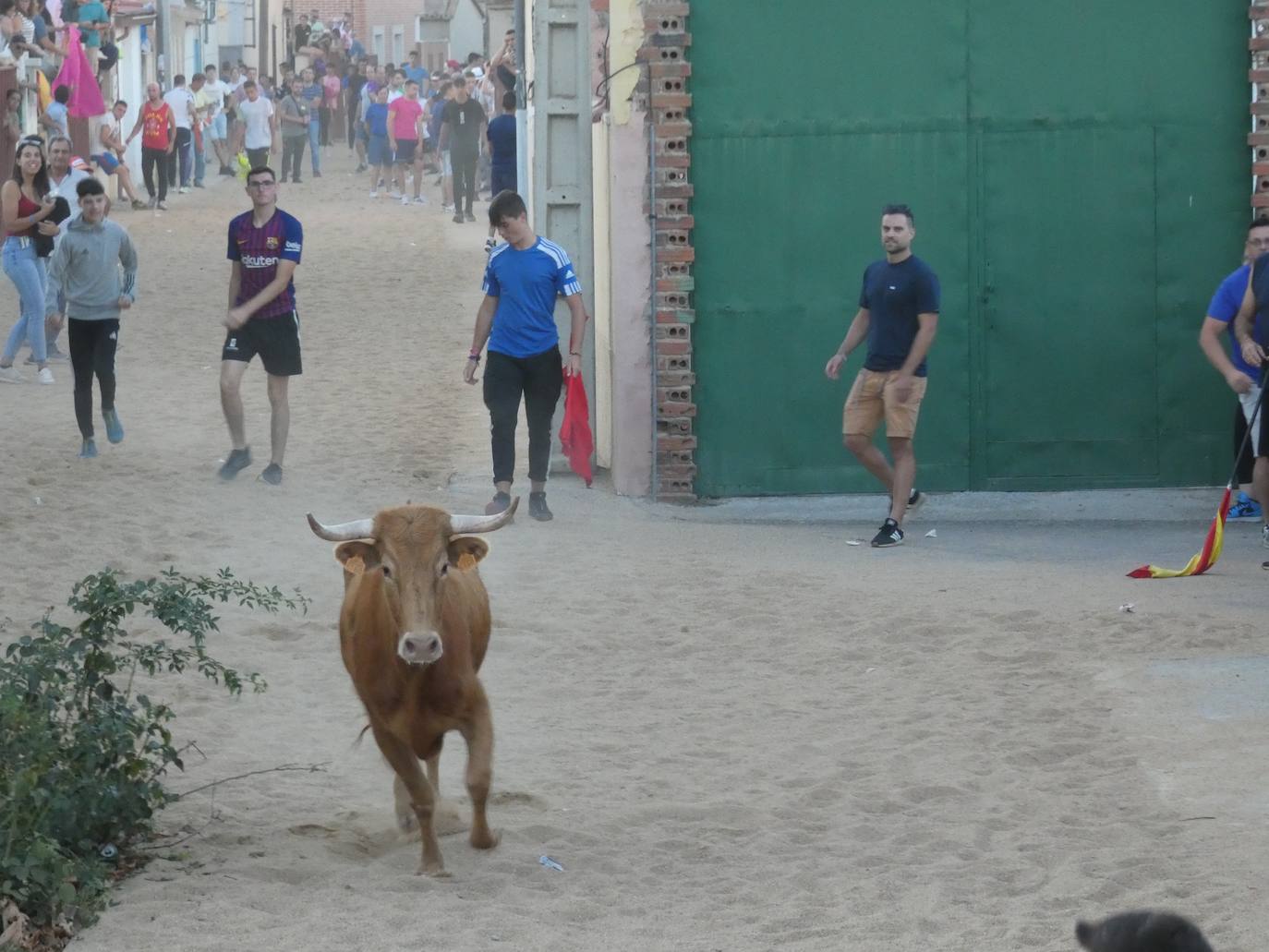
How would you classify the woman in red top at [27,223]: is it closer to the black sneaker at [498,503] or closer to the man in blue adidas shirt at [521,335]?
the man in blue adidas shirt at [521,335]

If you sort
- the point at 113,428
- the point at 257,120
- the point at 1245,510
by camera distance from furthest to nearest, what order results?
Answer: the point at 257,120 → the point at 113,428 → the point at 1245,510

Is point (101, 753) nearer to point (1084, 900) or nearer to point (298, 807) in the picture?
point (298, 807)

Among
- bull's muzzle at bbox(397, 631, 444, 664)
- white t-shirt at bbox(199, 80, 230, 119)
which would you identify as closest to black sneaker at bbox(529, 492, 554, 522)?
bull's muzzle at bbox(397, 631, 444, 664)

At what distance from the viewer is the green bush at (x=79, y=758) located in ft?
18.7

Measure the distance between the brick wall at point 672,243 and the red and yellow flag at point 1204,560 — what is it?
311 cm

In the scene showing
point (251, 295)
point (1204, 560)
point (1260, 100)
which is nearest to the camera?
point (1204, 560)

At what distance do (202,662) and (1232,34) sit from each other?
7821 millimetres

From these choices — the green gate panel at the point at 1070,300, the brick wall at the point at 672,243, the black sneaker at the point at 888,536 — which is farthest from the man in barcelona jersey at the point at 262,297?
the green gate panel at the point at 1070,300

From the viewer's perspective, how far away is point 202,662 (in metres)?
7.14

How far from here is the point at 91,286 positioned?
1277cm

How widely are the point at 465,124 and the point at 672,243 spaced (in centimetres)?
1620

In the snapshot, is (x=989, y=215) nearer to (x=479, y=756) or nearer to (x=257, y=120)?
(x=479, y=756)

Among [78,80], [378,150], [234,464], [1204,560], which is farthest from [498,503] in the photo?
[378,150]

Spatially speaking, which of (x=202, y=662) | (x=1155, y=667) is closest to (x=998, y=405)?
(x=1155, y=667)
